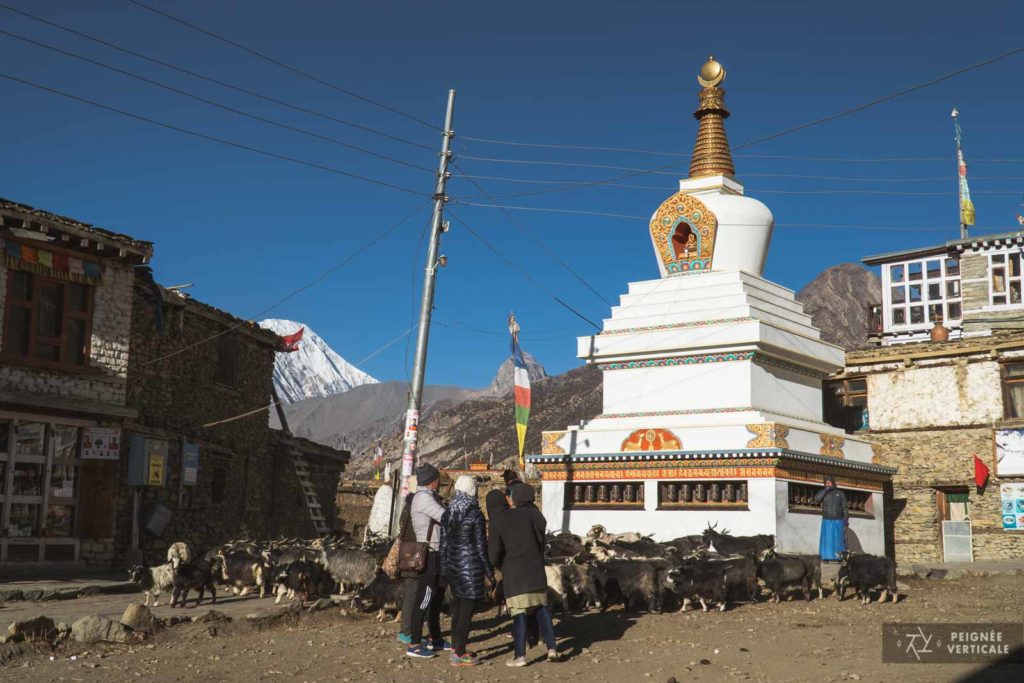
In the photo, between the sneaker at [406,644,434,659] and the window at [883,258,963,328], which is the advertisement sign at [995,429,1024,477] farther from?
the sneaker at [406,644,434,659]

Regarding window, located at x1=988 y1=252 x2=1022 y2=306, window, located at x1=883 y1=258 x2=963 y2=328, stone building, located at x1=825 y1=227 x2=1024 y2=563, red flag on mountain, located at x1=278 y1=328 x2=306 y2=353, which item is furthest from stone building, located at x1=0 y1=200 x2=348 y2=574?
window, located at x1=883 y1=258 x2=963 y2=328

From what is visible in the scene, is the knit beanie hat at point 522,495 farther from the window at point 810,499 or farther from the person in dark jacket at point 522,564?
the window at point 810,499

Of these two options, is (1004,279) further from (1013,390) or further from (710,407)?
(710,407)

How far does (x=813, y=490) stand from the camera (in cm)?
2262

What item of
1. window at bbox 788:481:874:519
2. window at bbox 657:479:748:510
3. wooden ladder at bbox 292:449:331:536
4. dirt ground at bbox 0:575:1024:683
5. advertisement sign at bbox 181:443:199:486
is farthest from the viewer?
wooden ladder at bbox 292:449:331:536

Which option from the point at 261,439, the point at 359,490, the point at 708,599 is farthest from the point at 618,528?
the point at 359,490

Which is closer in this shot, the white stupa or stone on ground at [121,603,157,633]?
stone on ground at [121,603,157,633]

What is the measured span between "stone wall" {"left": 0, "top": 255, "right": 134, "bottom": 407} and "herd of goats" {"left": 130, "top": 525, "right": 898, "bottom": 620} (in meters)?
4.44

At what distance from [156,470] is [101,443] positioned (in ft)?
5.17

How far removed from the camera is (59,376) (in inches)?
761

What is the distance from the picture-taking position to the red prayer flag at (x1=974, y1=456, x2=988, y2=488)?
83.3 feet

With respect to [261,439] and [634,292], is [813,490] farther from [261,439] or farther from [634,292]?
[261,439]

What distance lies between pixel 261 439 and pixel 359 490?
559 inches

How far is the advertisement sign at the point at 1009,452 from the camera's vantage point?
24.9 metres
